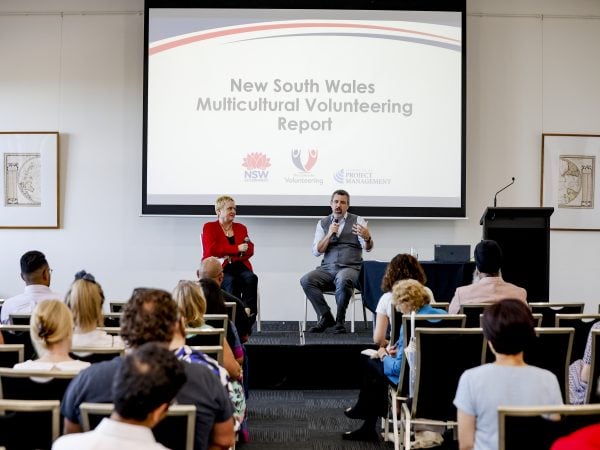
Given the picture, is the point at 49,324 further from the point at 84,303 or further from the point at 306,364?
the point at 306,364

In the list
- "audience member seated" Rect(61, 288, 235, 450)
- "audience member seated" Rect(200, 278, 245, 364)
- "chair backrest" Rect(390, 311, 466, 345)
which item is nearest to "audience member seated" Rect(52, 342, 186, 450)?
"audience member seated" Rect(61, 288, 235, 450)

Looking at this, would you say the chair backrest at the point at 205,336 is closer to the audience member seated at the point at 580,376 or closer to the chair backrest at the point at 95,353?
the chair backrest at the point at 95,353

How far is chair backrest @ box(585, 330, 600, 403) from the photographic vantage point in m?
3.36

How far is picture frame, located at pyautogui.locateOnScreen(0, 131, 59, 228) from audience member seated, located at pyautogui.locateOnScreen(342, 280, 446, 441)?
16.3 feet

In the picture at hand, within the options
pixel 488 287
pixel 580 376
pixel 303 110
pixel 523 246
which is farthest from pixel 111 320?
pixel 303 110

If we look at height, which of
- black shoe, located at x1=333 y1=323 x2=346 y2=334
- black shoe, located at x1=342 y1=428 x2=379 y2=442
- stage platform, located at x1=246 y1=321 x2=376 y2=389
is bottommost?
black shoe, located at x1=342 y1=428 x2=379 y2=442

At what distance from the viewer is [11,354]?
3.06m

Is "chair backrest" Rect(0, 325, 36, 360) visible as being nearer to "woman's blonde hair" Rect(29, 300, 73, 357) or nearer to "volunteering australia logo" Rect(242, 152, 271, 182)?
"woman's blonde hair" Rect(29, 300, 73, 357)

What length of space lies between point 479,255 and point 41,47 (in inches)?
233

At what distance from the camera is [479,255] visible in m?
4.51

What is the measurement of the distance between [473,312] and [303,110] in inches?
167

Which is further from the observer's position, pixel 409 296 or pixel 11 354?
pixel 409 296

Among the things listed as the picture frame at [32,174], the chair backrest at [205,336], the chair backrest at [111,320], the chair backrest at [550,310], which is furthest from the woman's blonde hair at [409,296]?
the picture frame at [32,174]

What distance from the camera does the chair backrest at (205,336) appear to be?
3.32 meters
